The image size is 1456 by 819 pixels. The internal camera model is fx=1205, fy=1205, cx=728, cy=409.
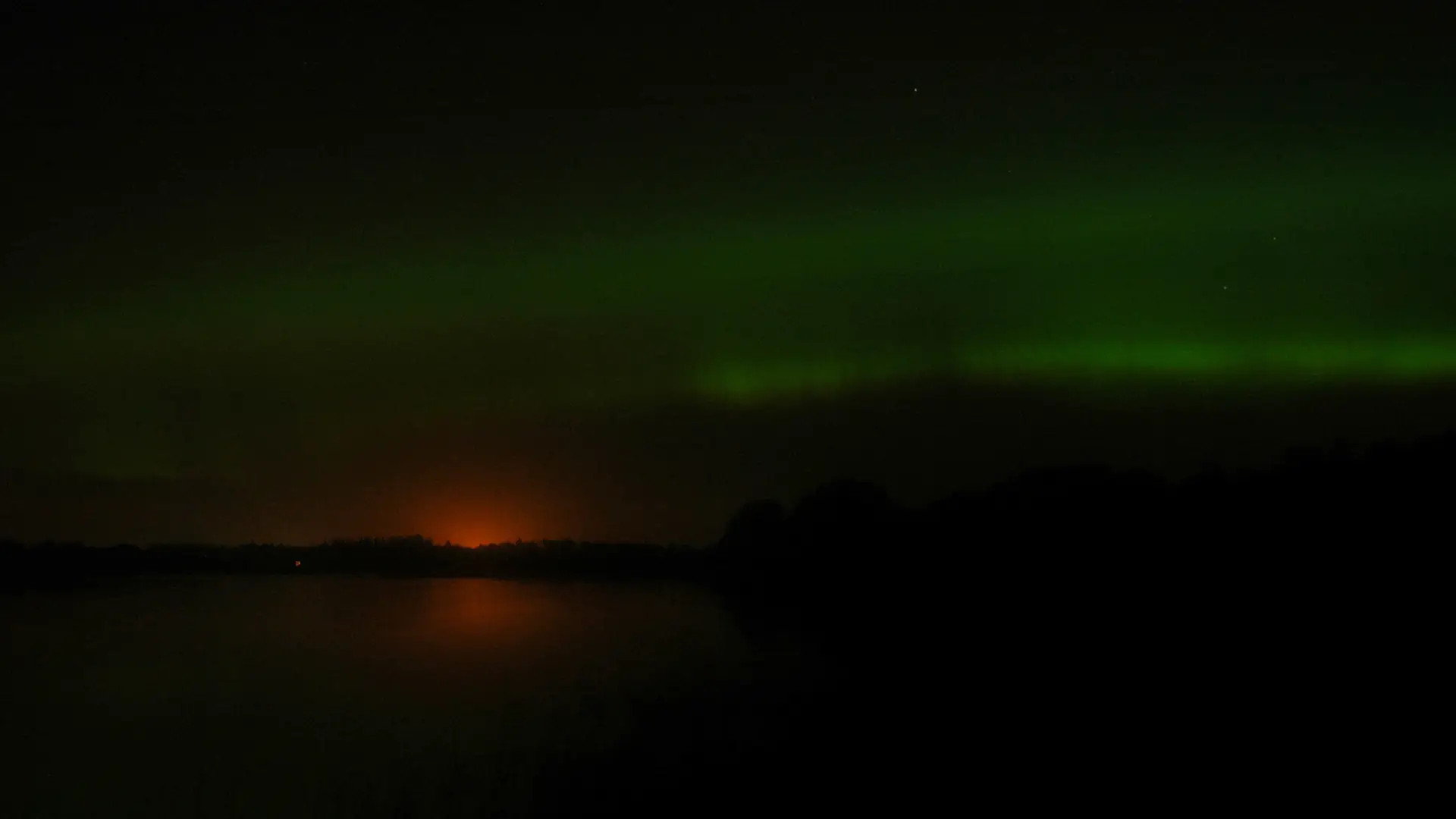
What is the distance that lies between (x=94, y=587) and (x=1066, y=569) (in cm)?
4895

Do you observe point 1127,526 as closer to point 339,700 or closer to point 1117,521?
point 1117,521

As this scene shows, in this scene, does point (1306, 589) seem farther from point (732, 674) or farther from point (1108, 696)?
point (732, 674)

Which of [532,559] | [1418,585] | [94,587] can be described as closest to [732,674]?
[1418,585]

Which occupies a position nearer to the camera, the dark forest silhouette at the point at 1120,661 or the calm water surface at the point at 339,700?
the dark forest silhouette at the point at 1120,661

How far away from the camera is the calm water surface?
13.6 m

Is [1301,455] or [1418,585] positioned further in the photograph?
[1301,455]

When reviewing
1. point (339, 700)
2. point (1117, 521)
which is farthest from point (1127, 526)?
point (339, 700)

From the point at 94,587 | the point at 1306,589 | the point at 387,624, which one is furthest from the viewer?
Answer: the point at 94,587

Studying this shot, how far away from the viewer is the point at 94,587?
5566cm

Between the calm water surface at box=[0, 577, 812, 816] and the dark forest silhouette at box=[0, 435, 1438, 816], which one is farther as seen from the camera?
the calm water surface at box=[0, 577, 812, 816]

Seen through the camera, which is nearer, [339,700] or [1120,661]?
[1120,661]

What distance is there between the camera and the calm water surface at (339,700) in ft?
44.8

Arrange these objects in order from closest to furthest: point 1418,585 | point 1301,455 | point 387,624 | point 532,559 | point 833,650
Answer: point 1418,585
point 833,650
point 1301,455
point 387,624
point 532,559

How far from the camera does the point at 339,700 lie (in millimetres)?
20922
